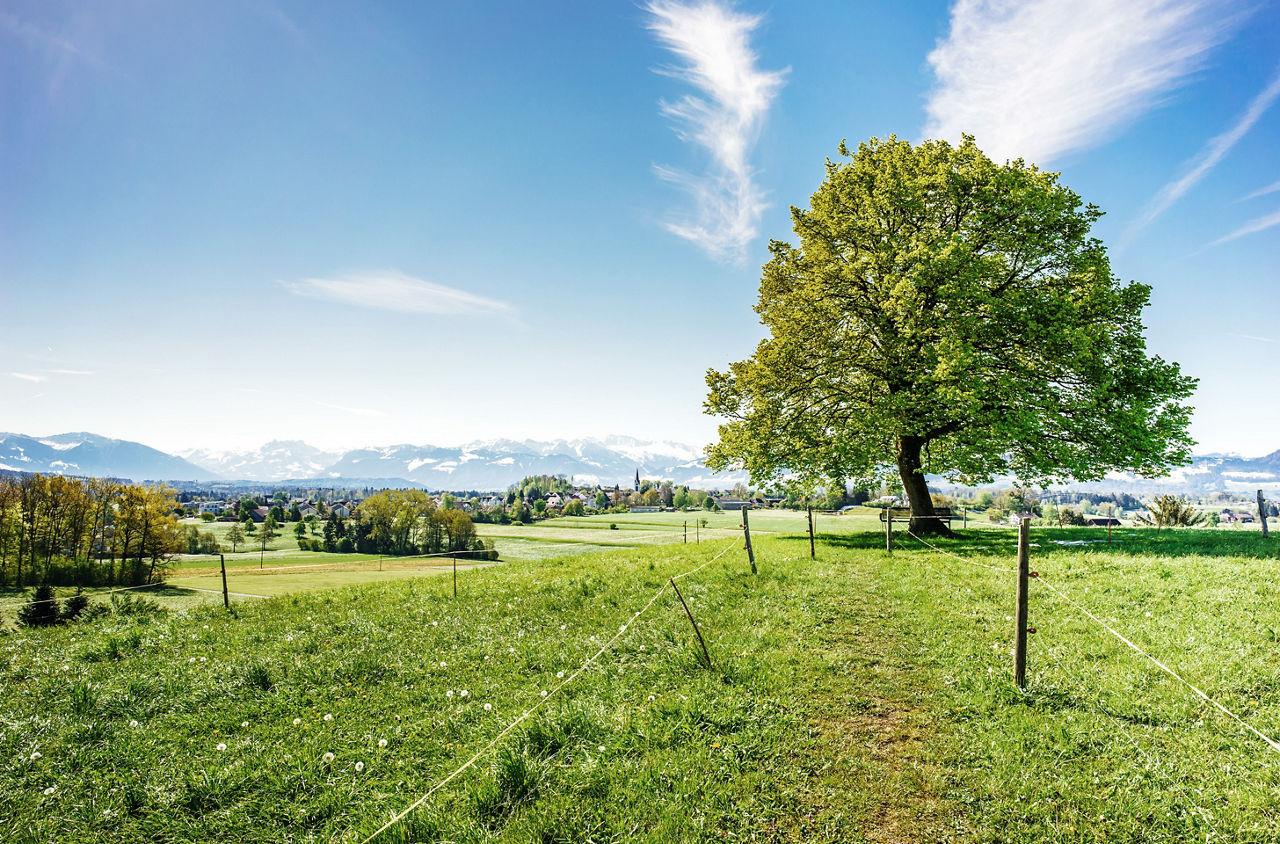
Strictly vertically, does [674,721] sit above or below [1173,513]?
below

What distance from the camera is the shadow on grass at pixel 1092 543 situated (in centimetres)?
1717

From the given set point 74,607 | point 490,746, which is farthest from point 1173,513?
point 74,607

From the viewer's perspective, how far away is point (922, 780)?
641cm

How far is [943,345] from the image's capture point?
20906 millimetres

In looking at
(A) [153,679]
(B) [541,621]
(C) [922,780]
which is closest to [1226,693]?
(C) [922,780]

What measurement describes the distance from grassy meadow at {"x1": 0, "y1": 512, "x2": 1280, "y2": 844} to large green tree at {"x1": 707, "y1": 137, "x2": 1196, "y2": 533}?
28.2 feet

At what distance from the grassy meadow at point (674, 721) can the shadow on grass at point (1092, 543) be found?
3.57m

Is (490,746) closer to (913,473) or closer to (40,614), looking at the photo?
(40,614)

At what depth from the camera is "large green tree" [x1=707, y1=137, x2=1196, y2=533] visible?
20969 millimetres

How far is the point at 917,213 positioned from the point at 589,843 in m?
27.2

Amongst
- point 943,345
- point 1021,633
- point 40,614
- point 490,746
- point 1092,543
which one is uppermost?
point 943,345

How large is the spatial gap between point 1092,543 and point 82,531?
101 metres

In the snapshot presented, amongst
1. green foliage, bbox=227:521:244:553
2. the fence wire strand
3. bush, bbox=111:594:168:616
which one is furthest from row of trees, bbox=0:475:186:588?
the fence wire strand

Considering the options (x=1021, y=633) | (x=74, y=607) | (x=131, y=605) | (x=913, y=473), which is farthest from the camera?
(x=913, y=473)
